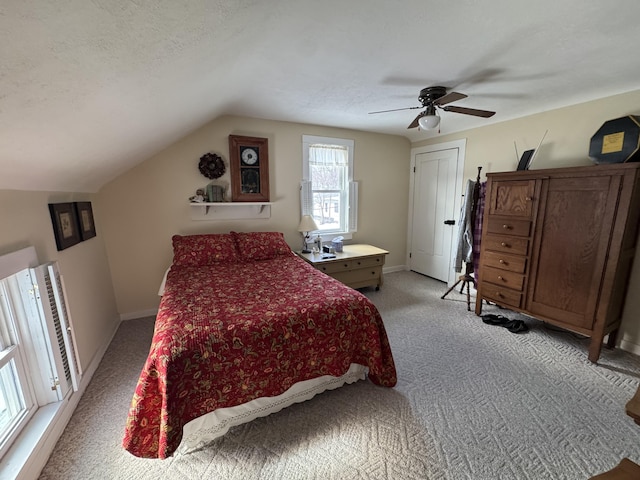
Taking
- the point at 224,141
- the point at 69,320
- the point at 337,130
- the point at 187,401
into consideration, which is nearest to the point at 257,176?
the point at 224,141

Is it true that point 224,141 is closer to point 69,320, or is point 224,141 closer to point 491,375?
point 69,320

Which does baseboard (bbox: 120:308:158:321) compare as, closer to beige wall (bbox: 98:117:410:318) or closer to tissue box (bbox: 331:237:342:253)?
beige wall (bbox: 98:117:410:318)

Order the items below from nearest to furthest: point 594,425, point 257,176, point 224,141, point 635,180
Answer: point 594,425, point 635,180, point 224,141, point 257,176

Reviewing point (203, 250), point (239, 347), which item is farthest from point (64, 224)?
point (239, 347)

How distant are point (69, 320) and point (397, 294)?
3.25 m

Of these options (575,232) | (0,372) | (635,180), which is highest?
(635,180)

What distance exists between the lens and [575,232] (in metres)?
2.21

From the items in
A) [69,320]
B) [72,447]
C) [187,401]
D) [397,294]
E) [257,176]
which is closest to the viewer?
[187,401]

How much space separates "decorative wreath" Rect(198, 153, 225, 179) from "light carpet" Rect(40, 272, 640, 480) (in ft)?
6.13

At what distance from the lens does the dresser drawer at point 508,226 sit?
248 cm

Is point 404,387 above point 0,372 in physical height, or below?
below

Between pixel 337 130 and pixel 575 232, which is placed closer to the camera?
pixel 575 232

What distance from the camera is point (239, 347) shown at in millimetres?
1482

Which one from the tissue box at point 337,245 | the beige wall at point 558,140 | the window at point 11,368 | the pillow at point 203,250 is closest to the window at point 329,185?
the tissue box at point 337,245
